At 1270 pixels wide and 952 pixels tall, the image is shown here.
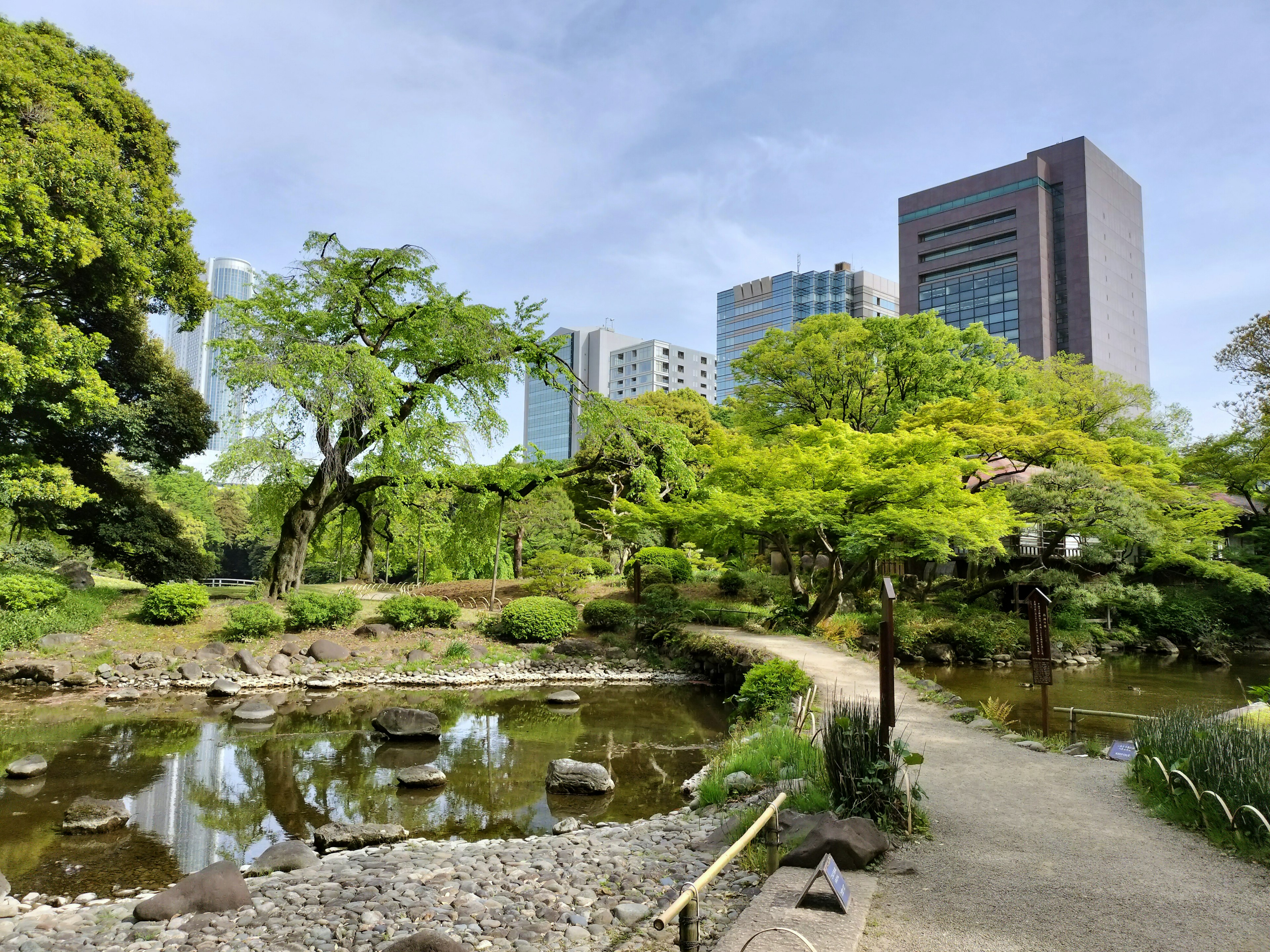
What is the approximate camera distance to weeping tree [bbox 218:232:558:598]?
627 inches

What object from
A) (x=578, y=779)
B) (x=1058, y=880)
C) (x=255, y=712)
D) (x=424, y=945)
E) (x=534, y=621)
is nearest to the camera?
(x=424, y=945)

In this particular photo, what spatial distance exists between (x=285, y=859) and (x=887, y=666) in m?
5.16

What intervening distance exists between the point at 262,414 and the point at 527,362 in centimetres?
624

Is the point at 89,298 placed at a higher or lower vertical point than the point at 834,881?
higher

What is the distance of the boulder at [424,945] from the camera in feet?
13.4

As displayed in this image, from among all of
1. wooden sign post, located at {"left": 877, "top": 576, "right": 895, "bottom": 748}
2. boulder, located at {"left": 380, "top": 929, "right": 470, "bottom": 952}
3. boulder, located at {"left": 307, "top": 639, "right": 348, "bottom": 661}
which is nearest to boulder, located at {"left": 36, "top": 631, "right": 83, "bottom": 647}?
boulder, located at {"left": 307, "top": 639, "right": 348, "bottom": 661}

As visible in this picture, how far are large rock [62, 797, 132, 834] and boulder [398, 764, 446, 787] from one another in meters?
2.61

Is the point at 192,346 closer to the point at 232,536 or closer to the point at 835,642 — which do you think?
the point at 232,536

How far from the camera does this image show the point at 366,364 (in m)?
16.0

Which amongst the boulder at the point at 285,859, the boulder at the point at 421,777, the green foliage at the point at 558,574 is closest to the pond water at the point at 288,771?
the boulder at the point at 421,777

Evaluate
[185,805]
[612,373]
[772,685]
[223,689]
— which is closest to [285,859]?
[185,805]

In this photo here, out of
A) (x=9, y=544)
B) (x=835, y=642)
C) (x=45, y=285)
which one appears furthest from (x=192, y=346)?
(x=835, y=642)

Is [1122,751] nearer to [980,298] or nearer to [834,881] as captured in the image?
[834,881]

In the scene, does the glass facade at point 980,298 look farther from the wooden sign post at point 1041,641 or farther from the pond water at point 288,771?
the pond water at point 288,771
